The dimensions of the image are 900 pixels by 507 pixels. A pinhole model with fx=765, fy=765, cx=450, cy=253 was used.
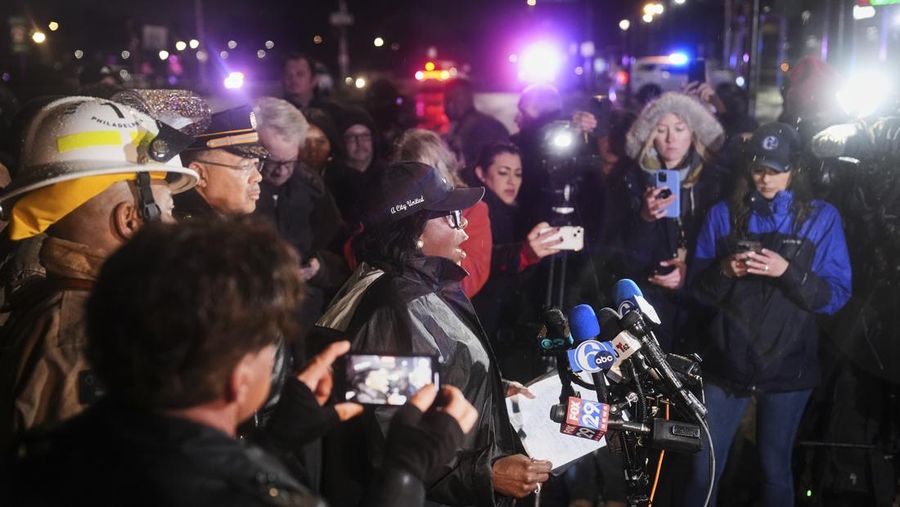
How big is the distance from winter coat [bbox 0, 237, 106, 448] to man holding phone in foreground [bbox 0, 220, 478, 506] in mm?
516

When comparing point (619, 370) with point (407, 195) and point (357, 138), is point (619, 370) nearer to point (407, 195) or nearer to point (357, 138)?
point (407, 195)

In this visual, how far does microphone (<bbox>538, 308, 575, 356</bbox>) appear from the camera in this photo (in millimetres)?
2807

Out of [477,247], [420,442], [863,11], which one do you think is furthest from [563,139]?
[863,11]

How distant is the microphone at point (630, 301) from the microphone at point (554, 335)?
0.78ft

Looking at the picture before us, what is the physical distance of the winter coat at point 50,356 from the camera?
2018 millimetres

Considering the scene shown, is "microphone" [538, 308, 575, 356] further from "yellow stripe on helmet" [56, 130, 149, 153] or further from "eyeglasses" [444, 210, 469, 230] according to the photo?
"yellow stripe on helmet" [56, 130, 149, 153]

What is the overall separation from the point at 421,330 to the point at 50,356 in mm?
1182

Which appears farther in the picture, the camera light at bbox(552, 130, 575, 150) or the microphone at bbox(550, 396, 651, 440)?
the camera light at bbox(552, 130, 575, 150)

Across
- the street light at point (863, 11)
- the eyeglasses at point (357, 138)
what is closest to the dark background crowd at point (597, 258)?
the eyeglasses at point (357, 138)

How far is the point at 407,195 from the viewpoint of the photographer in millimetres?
2982

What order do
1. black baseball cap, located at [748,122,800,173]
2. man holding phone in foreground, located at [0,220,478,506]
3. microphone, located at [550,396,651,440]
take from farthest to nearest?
black baseball cap, located at [748,122,800,173] → microphone, located at [550,396,651,440] → man holding phone in foreground, located at [0,220,478,506]

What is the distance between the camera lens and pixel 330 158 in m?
6.87

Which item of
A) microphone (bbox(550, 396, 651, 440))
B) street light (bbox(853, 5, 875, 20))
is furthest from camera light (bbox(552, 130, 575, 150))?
street light (bbox(853, 5, 875, 20))


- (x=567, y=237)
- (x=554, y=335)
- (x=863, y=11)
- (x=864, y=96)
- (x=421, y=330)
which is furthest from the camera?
(x=863, y=11)
